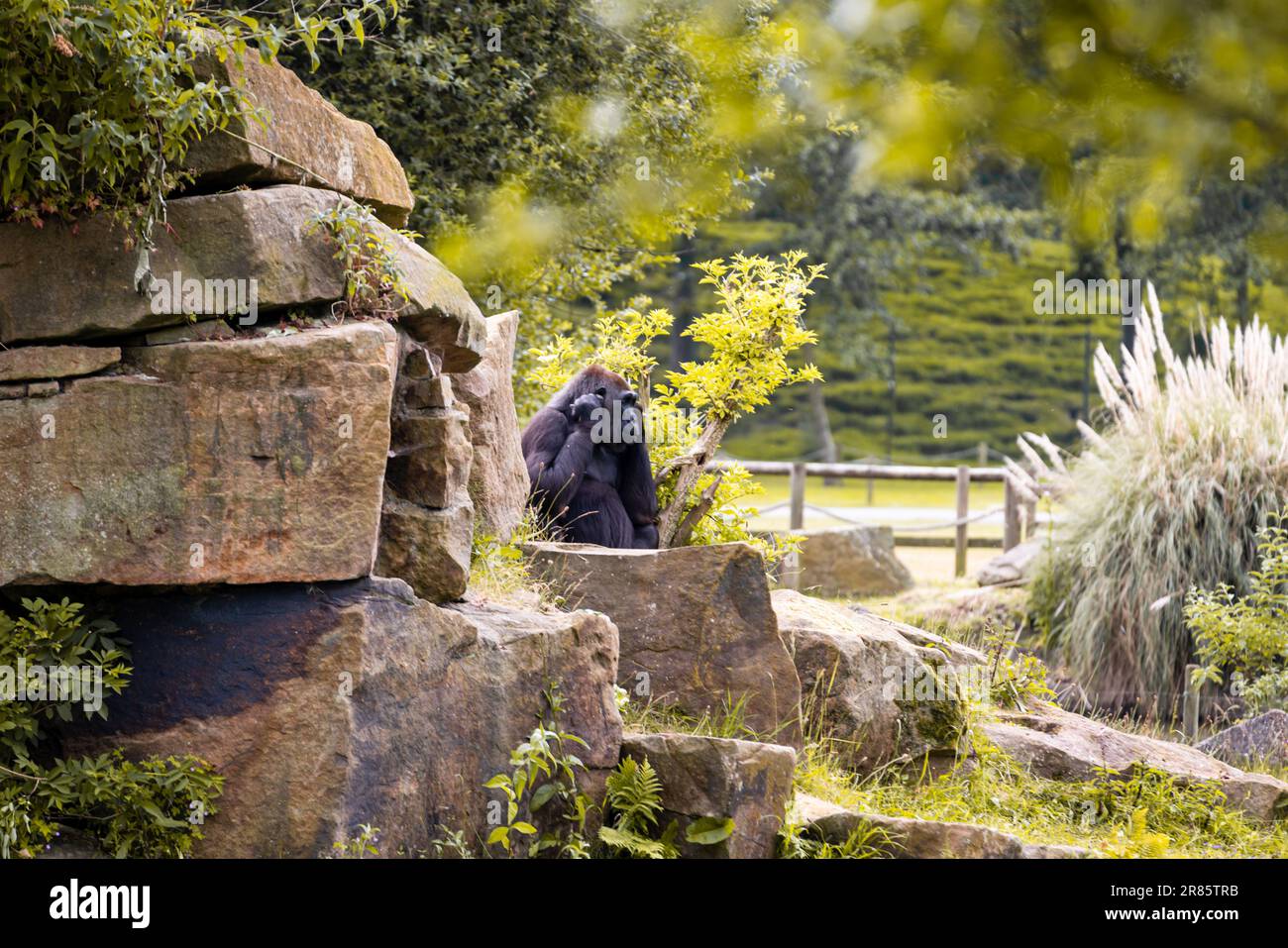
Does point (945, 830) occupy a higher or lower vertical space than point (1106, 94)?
lower

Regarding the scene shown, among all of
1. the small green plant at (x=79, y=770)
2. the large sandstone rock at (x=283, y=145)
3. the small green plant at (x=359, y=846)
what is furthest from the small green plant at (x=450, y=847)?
the large sandstone rock at (x=283, y=145)

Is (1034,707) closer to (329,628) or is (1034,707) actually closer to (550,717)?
(550,717)

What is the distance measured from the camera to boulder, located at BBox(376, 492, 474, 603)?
4.23 metres

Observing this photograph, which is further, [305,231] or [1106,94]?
[305,231]

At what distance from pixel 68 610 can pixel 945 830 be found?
271cm

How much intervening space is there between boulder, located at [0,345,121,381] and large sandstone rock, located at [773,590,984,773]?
2934 millimetres

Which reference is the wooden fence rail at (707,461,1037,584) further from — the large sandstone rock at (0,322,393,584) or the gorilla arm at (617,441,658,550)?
the large sandstone rock at (0,322,393,584)

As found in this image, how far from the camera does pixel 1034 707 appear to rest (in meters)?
6.91

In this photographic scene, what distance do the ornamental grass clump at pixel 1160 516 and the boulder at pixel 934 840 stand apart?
15.4 feet

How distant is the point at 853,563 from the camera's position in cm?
1230

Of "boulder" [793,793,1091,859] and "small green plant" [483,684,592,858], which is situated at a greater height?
"small green plant" [483,684,592,858]

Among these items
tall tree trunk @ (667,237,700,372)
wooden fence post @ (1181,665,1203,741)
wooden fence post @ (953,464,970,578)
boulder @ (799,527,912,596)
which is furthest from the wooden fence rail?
tall tree trunk @ (667,237,700,372)

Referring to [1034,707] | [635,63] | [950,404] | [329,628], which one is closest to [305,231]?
[329,628]

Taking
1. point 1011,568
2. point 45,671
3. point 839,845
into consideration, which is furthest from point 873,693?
point 1011,568
